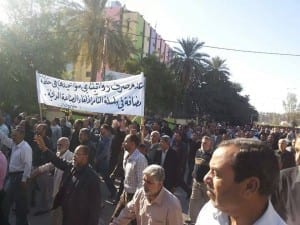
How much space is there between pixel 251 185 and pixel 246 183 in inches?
0.8

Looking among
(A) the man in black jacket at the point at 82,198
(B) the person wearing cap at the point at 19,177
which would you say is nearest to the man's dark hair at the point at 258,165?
(A) the man in black jacket at the point at 82,198

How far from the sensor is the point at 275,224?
5.91ft

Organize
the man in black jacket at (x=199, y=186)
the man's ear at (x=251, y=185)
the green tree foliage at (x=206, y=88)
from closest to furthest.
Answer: the man's ear at (x=251, y=185) → the man in black jacket at (x=199, y=186) → the green tree foliage at (x=206, y=88)

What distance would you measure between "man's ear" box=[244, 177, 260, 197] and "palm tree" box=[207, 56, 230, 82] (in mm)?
53738

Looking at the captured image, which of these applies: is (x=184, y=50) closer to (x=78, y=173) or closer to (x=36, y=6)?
(x=36, y=6)

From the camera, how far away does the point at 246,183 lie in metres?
1.78

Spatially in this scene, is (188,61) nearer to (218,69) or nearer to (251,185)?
(218,69)

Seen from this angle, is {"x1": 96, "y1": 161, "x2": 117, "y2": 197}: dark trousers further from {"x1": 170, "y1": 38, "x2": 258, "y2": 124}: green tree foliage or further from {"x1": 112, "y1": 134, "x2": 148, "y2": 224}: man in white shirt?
{"x1": 170, "y1": 38, "x2": 258, "y2": 124}: green tree foliage

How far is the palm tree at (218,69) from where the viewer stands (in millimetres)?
56056

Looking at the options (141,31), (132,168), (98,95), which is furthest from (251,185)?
(141,31)

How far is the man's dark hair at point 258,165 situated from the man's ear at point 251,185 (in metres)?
0.01

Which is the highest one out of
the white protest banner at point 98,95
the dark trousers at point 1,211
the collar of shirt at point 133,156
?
the white protest banner at point 98,95

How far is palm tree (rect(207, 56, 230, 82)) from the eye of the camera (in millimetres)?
56056

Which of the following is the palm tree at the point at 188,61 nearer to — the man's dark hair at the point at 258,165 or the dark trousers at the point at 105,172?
the dark trousers at the point at 105,172
